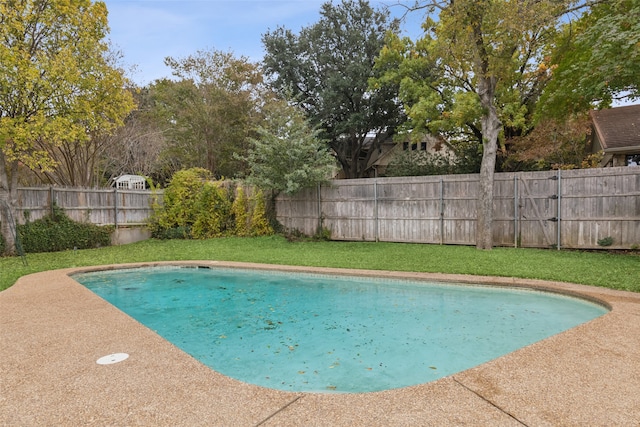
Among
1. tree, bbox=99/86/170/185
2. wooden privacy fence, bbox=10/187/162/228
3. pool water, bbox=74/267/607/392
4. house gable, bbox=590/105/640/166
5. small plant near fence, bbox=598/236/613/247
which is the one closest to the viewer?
pool water, bbox=74/267/607/392

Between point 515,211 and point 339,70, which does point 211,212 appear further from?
point 339,70

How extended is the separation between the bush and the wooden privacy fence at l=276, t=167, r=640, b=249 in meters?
6.33

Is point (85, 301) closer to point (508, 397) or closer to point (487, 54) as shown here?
point (508, 397)

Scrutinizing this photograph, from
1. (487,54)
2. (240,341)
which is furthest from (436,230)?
(240,341)

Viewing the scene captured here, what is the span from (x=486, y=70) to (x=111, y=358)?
34.4 feet

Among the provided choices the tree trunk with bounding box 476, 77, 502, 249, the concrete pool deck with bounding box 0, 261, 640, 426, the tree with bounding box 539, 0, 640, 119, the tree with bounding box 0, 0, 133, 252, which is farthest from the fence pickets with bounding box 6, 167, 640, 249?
the concrete pool deck with bounding box 0, 261, 640, 426

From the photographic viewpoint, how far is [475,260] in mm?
8750

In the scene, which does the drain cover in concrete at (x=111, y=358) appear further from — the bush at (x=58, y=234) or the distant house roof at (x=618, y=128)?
the distant house roof at (x=618, y=128)

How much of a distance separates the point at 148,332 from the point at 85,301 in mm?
2148

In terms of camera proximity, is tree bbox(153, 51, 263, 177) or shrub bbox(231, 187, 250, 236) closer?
shrub bbox(231, 187, 250, 236)

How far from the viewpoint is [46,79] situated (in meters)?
10.0

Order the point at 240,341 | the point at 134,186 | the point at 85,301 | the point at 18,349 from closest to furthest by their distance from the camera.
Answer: the point at 18,349, the point at 240,341, the point at 85,301, the point at 134,186

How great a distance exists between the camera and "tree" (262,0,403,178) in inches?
910

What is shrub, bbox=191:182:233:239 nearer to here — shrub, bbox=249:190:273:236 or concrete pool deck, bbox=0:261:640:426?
shrub, bbox=249:190:273:236
